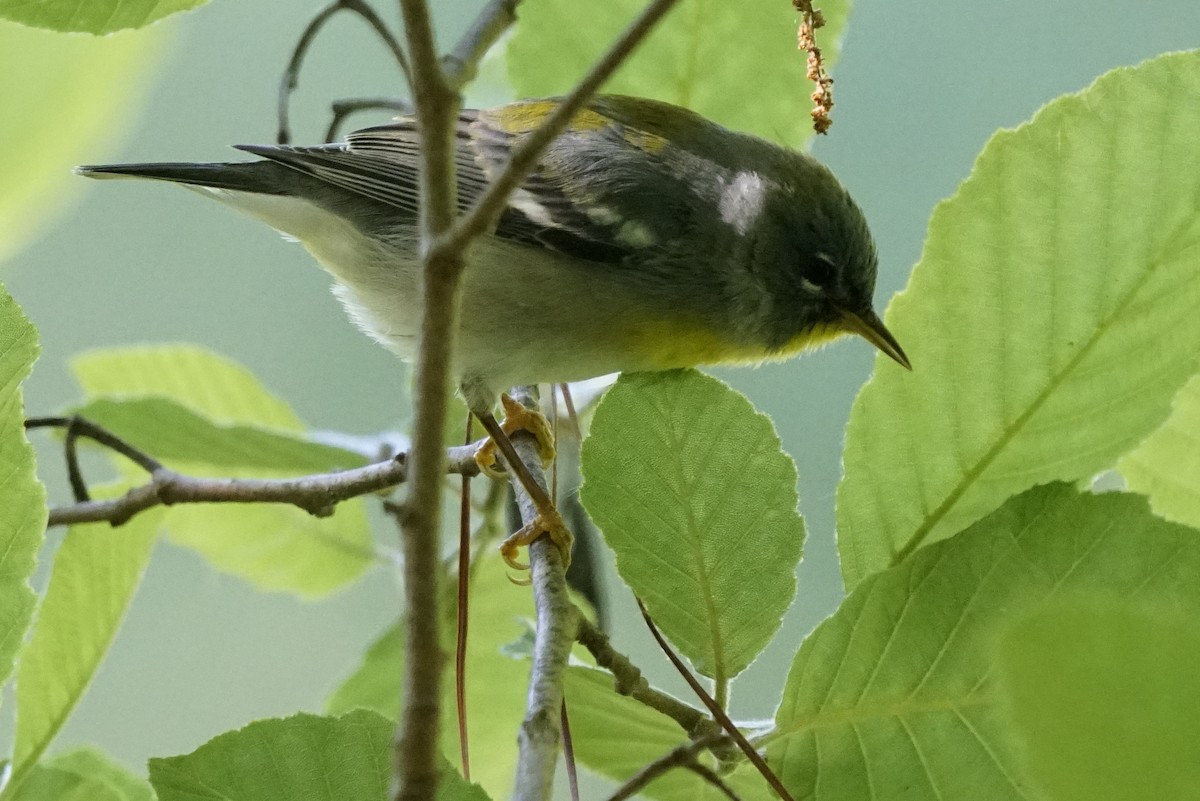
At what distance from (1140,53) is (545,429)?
78.9 inches

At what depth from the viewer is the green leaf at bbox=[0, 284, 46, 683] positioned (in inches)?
23.5

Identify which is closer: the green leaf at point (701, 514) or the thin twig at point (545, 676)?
the thin twig at point (545, 676)

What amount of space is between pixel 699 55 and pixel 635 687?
1.95ft

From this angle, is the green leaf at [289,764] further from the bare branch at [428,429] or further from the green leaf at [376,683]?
the green leaf at [376,683]

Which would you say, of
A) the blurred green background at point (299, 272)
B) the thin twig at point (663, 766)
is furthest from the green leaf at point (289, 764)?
the blurred green background at point (299, 272)

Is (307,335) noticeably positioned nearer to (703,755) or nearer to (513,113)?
(513,113)

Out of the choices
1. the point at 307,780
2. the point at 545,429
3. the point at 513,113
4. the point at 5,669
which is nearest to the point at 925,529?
the point at 307,780

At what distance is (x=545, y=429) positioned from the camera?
4.33 ft

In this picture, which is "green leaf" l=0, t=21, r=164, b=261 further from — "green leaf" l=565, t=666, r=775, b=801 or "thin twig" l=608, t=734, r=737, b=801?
"thin twig" l=608, t=734, r=737, b=801

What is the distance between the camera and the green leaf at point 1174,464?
73 cm

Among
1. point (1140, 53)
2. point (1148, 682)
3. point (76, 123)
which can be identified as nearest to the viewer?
point (1148, 682)

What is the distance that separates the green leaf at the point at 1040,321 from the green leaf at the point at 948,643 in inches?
2.7

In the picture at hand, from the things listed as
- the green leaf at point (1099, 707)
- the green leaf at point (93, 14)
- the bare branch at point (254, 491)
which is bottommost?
the green leaf at point (1099, 707)

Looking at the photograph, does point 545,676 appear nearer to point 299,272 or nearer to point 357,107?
point 357,107
